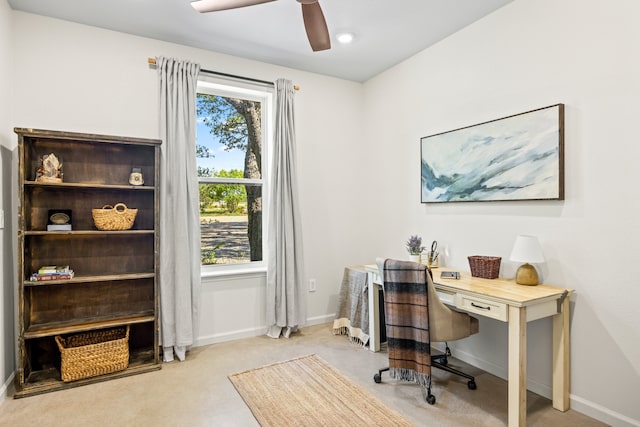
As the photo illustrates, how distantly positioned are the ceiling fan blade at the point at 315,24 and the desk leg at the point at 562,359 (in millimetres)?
2263

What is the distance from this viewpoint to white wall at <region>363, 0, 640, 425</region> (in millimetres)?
2014

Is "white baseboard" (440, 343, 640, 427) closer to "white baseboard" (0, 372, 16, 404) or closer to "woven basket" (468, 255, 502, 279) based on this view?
"woven basket" (468, 255, 502, 279)

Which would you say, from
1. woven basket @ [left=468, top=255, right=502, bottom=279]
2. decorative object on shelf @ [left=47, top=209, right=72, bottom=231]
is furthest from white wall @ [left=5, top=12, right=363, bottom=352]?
woven basket @ [left=468, top=255, right=502, bottom=279]

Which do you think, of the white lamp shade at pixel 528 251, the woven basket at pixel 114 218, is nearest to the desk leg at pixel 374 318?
the white lamp shade at pixel 528 251

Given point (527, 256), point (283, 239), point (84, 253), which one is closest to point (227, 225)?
point (283, 239)

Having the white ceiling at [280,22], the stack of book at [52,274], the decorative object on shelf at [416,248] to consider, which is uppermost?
the white ceiling at [280,22]

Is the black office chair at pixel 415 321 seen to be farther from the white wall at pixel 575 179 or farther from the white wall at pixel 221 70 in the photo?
the white wall at pixel 221 70

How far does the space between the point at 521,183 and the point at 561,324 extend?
0.93 meters

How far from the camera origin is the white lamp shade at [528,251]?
2.24m

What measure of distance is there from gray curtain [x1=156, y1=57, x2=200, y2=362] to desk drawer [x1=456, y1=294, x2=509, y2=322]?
2137mm

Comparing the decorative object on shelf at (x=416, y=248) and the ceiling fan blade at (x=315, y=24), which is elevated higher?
the ceiling fan blade at (x=315, y=24)

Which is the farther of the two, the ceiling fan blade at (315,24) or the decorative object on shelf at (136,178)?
the decorative object on shelf at (136,178)

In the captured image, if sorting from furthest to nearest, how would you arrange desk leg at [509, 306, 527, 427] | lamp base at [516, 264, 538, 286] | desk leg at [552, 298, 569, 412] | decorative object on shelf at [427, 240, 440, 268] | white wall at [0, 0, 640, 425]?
decorative object on shelf at [427, 240, 440, 268], lamp base at [516, 264, 538, 286], desk leg at [552, 298, 569, 412], white wall at [0, 0, 640, 425], desk leg at [509, 306, 527, 427]

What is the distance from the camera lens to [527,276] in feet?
7.66
